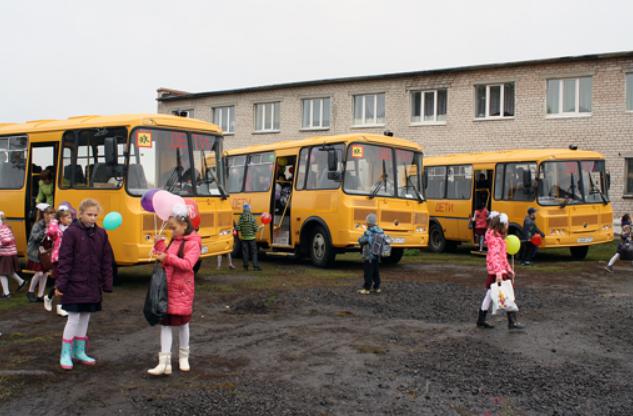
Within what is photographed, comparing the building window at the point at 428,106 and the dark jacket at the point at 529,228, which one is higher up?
the building window at the point at 428,106

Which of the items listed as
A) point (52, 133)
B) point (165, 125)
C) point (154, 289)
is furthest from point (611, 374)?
point (52, 133)

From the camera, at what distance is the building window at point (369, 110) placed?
31812mm

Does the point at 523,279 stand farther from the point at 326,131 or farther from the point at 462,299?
the point at 326,131

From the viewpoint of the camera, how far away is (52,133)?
13.6 meters

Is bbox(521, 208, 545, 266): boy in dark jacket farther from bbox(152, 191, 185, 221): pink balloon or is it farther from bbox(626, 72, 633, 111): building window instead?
bbox(152, 191, 185, 221): pink balloon

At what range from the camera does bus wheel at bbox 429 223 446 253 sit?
22.2 metres

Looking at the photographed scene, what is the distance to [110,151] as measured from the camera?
12148mm

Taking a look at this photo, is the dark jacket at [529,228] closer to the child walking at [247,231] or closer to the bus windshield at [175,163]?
the child walking at [247,231]

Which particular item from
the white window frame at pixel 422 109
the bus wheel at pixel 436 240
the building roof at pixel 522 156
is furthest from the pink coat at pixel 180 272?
the white window frame at pixel 422 109

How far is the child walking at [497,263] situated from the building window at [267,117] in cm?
2635

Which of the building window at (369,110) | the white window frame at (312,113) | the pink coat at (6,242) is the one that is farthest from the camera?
the white window frame at (312,113)

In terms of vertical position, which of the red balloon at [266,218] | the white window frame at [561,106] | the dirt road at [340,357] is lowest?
the dirt road at [340,357]

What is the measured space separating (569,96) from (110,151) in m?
20.6

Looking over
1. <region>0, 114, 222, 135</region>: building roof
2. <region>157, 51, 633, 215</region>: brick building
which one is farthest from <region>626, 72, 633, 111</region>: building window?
<region>0, 114, 222, 135</region>: building roof
